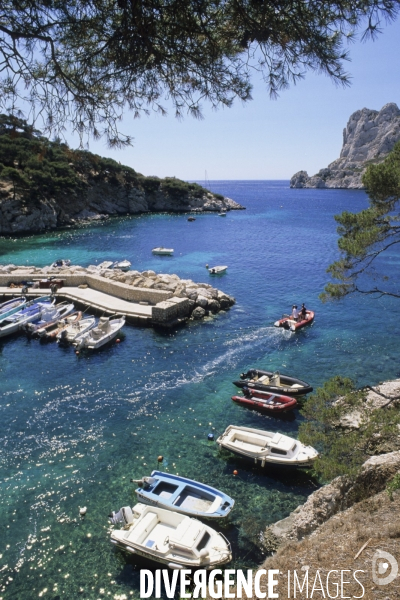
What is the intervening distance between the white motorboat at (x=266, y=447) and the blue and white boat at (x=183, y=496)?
2034 mm

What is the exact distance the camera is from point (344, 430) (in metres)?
10.2

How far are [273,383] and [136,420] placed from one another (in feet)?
19.9

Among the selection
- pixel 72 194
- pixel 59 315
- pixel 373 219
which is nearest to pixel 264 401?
pixel 373 219

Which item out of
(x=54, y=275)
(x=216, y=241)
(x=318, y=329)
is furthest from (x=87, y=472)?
(x=216, y=241)

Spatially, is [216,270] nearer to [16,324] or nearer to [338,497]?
[16,324]

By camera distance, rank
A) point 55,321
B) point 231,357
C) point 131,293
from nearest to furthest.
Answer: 1. point 231,357
2. point 55,321
3. point 131,293

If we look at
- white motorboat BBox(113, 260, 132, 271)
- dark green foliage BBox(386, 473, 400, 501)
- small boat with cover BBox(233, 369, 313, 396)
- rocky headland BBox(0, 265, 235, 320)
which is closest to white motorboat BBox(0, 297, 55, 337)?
rocky headland BBox(0, 265, 235, 320)

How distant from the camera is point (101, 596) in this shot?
941cm

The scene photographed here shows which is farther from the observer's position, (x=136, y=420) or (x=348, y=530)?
(x=136, y=420)

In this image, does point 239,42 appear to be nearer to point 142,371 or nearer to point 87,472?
point 87,472

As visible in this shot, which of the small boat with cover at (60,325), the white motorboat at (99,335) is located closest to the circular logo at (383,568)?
the white motorboat at (99,335)

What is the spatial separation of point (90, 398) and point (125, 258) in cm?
2942

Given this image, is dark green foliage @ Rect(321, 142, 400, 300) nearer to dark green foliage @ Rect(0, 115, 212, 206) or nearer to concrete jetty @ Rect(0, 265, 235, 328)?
concrete jetty @ Rect(0, 265, 235, 328)

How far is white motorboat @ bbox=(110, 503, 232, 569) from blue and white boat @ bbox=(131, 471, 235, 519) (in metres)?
0.35
